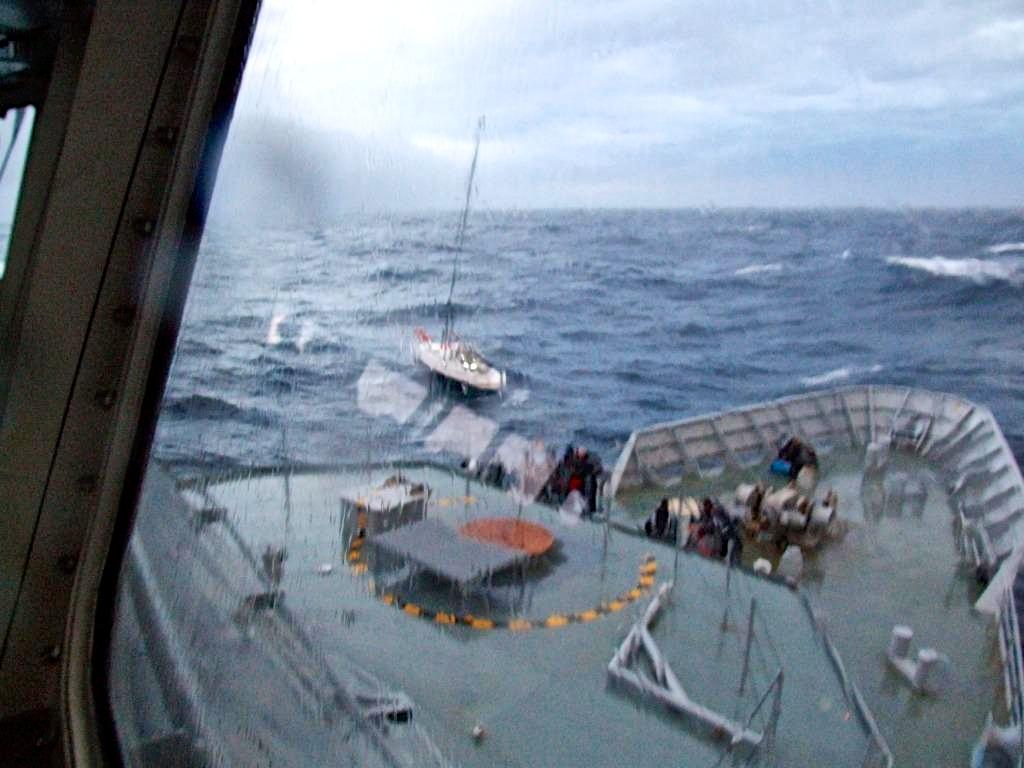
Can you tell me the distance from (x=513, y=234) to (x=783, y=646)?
1733 mm

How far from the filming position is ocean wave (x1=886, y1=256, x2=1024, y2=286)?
1.10 meters

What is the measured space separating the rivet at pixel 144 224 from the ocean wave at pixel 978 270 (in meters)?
1.15

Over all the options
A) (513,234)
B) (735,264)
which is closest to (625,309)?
(735,264)

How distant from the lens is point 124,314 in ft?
3.11

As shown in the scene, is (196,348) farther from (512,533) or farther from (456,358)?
(512,533)

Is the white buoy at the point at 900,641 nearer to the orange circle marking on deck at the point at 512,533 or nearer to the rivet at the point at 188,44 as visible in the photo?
the orange circle marking on deck at the point at 512,533

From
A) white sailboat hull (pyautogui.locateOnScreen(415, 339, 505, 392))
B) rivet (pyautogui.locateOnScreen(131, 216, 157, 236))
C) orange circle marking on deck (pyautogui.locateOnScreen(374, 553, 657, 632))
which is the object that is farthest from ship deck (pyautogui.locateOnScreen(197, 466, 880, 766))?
rivet (pyautogui.locateOnScreen(131, 216, 157, 236))

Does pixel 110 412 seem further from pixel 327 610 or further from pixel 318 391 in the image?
pixel 327 610

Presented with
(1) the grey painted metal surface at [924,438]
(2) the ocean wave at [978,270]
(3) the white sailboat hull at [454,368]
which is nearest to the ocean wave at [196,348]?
(3) the white sailboat hull at [454,368]

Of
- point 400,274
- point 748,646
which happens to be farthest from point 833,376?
point 748,646

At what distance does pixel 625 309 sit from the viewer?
209 cm

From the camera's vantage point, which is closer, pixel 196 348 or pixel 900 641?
pixel 196 348

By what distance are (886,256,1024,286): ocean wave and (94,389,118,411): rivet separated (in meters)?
1.26

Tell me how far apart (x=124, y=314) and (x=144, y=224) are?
0.13m
